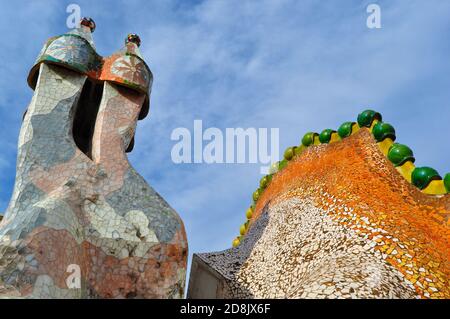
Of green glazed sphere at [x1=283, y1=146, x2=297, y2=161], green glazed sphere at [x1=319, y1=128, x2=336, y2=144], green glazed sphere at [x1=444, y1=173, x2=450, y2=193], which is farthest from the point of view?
green glazed sphere at [x1=283, y1=146, x2=297, y2=161]

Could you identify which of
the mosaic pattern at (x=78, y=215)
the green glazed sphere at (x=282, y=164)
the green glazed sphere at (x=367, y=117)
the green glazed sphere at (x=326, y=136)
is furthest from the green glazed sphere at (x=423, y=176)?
the green glazed sphere at (x=282, y=164)

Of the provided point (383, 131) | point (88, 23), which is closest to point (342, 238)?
point (383, 131)

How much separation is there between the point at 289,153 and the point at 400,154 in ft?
8.74

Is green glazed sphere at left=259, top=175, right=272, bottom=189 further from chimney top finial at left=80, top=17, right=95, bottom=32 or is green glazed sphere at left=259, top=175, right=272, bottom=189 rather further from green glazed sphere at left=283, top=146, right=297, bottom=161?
chimney top finial at left=80, top=17, right=95, bottom=32

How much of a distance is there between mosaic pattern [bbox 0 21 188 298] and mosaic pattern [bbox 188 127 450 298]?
136 centimetres

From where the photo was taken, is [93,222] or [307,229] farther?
[307,229]

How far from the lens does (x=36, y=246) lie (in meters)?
3.10

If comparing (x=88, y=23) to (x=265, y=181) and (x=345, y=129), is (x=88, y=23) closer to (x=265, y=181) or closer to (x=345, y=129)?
(x=345, y=129)

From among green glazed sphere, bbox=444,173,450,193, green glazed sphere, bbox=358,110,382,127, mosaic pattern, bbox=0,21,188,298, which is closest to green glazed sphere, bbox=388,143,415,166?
green glazed sphere, bbox=444,173,450,193

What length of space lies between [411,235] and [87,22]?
471cm

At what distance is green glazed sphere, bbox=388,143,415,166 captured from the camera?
4797 millimetres

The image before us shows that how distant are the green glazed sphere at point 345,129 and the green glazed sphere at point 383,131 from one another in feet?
1.78

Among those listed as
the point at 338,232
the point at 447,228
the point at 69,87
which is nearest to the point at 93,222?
the point at 69,87

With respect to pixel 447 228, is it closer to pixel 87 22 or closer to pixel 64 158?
pixel 64 158
